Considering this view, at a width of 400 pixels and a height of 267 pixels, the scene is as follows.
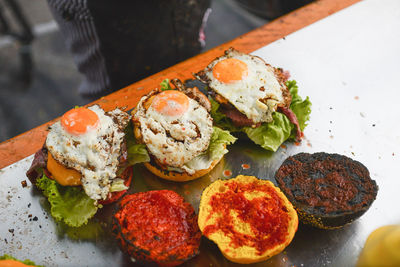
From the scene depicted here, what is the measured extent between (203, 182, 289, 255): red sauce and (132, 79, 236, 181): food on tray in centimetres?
23

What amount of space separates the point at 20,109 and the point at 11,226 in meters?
2.67

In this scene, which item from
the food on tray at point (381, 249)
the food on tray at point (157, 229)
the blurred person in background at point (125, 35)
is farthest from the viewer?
the blurred person in background at point (125, 35)

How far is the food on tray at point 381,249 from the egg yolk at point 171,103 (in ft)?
3.71

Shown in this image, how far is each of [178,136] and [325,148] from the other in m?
0.98

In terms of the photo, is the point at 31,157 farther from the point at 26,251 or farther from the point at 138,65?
the point at 138,65

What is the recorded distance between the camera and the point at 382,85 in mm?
2588

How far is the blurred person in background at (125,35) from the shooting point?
2.63 m

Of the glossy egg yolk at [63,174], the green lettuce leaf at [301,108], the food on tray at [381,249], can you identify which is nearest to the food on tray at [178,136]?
the glossy egg yolk at [63,174]

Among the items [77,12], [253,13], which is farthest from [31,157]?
[253,13]

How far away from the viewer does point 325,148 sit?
2.22 metres

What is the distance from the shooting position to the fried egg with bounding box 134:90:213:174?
1.83m

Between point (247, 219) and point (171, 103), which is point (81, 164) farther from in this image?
point (247, 219)

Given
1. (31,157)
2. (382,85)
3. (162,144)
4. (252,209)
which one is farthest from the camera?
(382,85)

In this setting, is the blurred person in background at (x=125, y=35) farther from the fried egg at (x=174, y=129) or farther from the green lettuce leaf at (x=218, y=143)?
the green lettuce leaf at (x=218, y=143)
